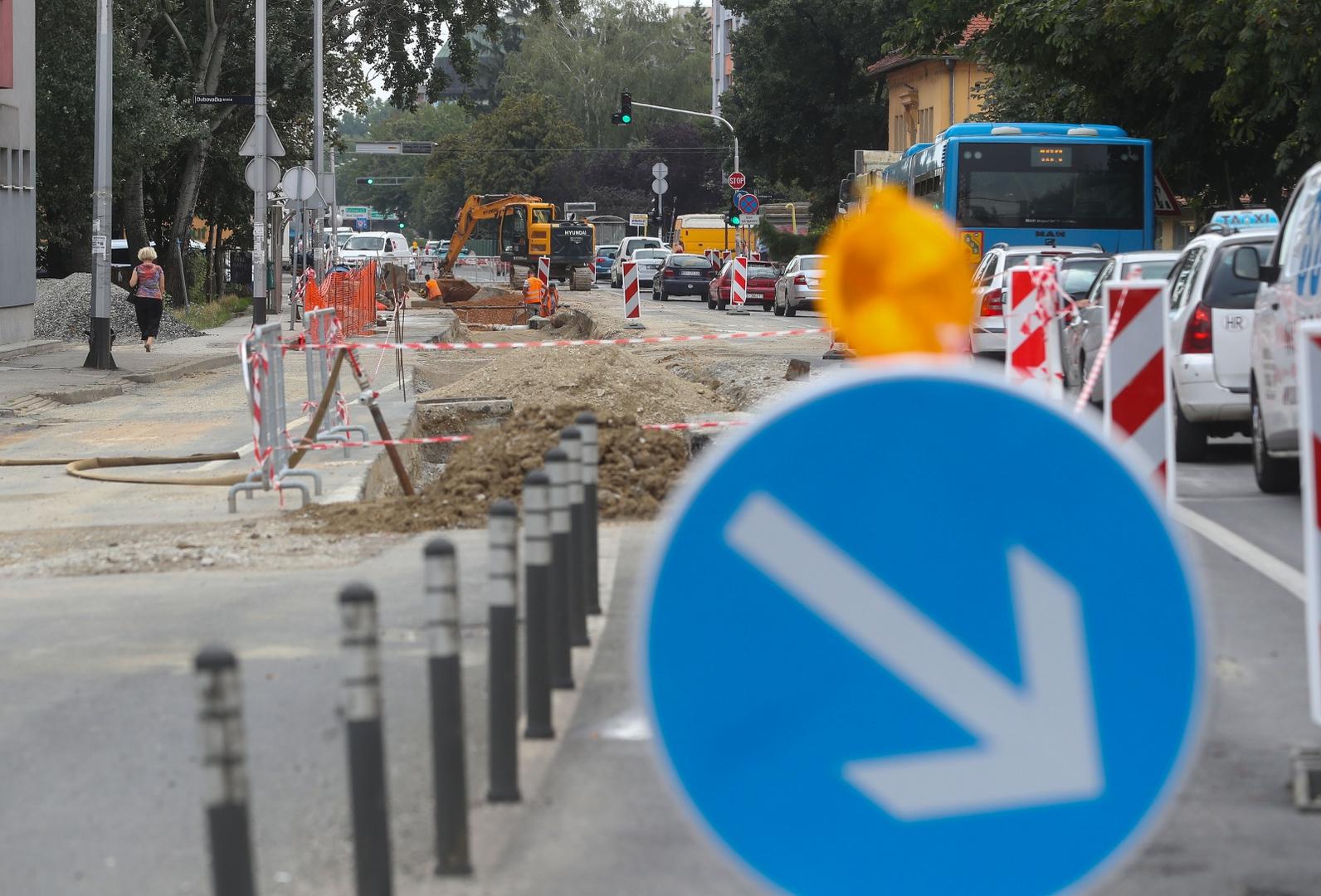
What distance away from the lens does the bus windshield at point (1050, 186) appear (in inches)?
1097

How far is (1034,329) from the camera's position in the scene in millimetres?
12312

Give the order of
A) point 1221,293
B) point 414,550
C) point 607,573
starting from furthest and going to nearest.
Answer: point 1221,293 < point 414,550 < point 607,573

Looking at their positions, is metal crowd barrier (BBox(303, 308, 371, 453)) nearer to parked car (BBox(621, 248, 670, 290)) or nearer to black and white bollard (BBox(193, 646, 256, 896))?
black and white bollard (BBox(193, 646, 256, 896))

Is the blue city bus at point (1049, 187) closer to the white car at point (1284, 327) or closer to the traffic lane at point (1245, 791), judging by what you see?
the white car at point (1284, 327)

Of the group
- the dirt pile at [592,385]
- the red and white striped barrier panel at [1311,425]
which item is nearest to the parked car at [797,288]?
the dirt pile at [592,385]

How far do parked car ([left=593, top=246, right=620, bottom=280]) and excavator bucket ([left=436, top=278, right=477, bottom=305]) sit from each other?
25.7 metres

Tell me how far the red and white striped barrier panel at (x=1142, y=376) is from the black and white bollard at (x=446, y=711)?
4007 millimetres

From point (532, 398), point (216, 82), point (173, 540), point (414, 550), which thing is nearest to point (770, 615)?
→ point (414, 550)

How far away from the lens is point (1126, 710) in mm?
2443

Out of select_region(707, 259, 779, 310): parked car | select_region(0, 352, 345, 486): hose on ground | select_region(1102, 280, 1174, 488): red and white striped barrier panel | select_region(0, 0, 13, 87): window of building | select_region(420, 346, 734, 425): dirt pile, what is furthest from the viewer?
select_region(707, 259, 779, 310): parked car

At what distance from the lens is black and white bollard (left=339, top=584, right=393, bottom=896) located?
152 inches

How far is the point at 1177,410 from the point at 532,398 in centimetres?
741

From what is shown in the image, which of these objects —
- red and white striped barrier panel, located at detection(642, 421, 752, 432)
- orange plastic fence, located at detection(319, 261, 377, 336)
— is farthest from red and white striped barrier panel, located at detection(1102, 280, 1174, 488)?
orange plastic fence, located at detection(319, 261, 377, 336)

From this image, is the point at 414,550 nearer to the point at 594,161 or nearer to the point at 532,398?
the point at 532,398
